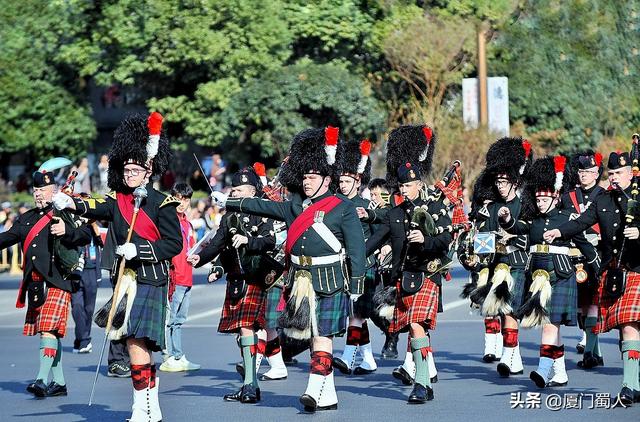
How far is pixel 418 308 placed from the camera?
12109 mm

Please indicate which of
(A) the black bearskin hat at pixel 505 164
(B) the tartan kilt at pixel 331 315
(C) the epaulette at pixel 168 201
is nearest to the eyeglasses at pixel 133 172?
(C) the epaulette at pixel 168 201

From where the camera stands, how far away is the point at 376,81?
40.0m

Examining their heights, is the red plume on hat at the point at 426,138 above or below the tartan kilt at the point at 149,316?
above

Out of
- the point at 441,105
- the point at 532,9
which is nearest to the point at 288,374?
the point at 441,105

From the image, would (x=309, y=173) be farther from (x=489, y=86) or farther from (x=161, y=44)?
(x=161, y=44)

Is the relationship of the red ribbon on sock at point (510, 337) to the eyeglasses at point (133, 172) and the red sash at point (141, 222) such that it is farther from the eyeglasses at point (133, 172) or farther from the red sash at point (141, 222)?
the eyeglasses at point (133, 172)

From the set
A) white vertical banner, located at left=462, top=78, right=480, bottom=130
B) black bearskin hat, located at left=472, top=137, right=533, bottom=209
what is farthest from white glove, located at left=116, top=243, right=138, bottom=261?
white vertical banner, located at left=462, top=78, right=480, bottom=130

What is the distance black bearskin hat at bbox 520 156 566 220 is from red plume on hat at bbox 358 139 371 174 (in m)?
1.41

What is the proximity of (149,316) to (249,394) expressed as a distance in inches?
72.4

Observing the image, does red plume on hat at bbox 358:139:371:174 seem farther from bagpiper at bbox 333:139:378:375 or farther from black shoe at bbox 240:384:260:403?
black shoe at bbox 240:384:260:403

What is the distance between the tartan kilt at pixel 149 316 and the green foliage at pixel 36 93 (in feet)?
98.9

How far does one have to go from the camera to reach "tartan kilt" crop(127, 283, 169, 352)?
10.4m

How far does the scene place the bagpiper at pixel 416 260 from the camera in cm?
1195

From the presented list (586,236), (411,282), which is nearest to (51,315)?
(411,282)
